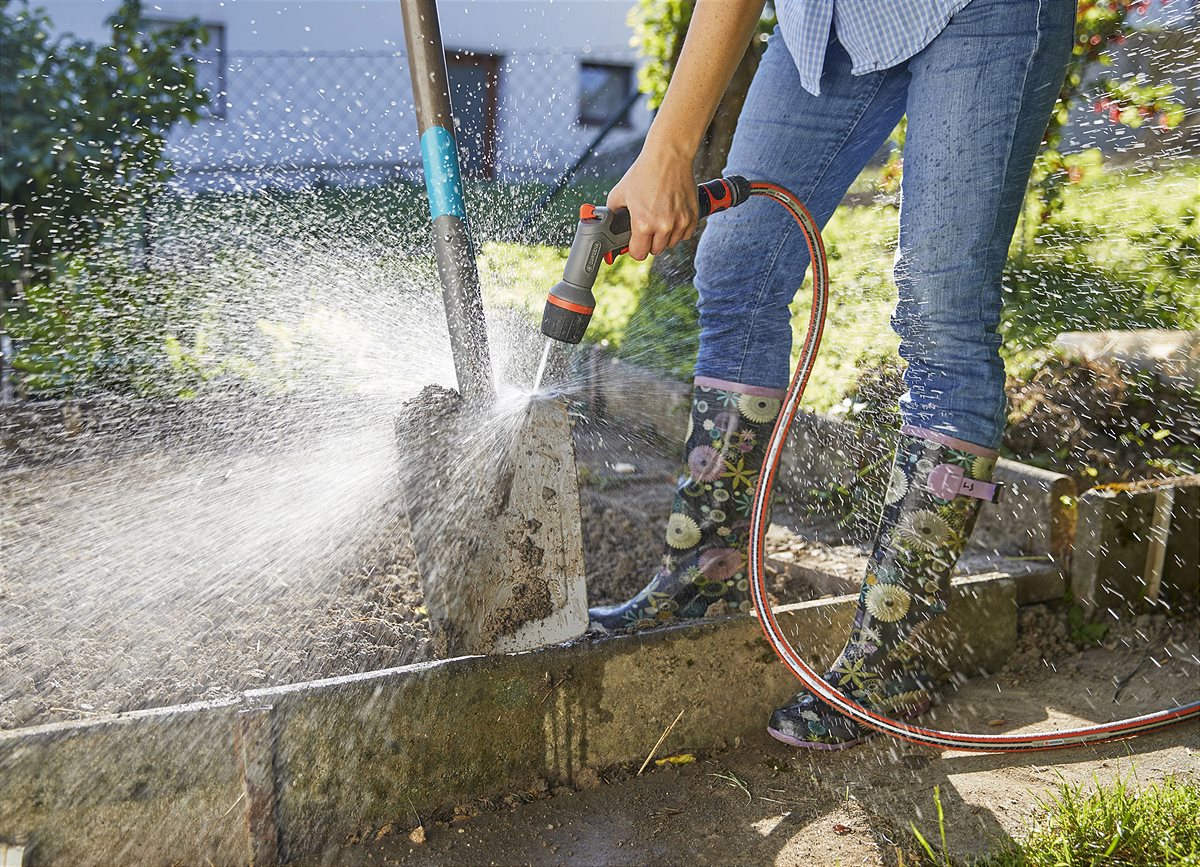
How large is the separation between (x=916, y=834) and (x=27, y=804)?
132 centimetres

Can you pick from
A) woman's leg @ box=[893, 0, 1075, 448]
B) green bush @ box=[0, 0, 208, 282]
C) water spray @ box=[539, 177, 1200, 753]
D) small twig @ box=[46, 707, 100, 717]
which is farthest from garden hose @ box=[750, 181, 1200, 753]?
green bush @ box=[0, 0, 208, 282]

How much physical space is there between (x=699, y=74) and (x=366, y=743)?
1.21 meters

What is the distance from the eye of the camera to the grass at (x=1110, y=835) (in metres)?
1.45

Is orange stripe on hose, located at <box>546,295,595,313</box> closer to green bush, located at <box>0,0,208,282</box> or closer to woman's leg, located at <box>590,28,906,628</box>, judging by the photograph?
woman's leg, located at <box>590,28,906,628</box>

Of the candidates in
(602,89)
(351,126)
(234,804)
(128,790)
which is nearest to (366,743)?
(234,804)

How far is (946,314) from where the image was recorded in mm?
1804

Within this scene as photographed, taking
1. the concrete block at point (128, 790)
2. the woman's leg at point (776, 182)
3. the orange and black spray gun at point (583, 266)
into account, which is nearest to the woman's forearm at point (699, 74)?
the orange and black spray gun at point (583, 266)

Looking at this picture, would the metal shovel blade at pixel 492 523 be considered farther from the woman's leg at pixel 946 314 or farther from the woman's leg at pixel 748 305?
the woman's leg at pixel 946 314

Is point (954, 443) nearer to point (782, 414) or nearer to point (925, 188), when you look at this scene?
point (782, 414)

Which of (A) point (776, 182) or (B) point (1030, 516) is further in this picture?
(B) point (1030, 516)

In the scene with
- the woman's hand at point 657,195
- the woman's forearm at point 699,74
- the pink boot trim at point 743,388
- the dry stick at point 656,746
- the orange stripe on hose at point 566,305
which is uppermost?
the woman's forearm at point 699,74

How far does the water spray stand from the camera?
1622mm

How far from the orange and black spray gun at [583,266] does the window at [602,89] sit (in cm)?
949

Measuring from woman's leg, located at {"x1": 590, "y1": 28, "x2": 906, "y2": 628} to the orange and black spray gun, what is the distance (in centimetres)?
37
